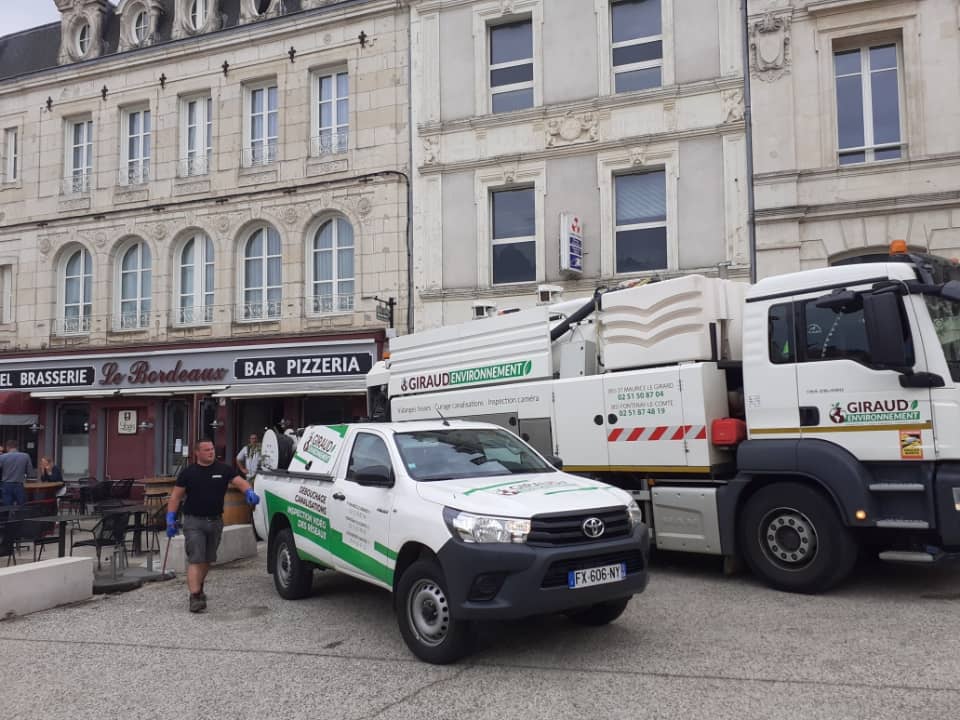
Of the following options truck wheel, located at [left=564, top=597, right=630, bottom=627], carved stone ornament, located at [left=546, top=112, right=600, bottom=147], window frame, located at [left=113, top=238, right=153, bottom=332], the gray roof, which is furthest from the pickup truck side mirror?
the gray roof

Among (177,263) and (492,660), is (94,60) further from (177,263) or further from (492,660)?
(492,660)

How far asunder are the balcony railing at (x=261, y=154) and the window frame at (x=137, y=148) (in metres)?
2.97

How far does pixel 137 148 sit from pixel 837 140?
16222mm

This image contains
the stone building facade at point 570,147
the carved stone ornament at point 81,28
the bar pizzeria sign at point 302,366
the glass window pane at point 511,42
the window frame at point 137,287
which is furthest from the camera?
the carved stone ornament at point 81,28

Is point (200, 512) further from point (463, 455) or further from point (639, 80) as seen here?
point (639, 80)

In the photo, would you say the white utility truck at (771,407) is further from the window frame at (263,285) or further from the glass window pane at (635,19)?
the window frame at (263,285)

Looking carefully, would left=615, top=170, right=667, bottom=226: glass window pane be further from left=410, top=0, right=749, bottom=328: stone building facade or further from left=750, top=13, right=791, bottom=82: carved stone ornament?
left=750, top=13, right=791, bottom=82: carved stone ornament

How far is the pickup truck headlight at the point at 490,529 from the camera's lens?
5.43 m

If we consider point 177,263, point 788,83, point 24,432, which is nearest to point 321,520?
point 788,83

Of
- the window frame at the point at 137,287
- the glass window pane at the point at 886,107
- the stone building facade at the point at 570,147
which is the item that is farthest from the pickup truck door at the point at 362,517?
the window frame at the point at 137,287

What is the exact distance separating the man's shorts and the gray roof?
51.0 ft

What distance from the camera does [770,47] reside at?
14375 mm

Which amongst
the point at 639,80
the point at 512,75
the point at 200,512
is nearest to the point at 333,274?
the point at 512,75

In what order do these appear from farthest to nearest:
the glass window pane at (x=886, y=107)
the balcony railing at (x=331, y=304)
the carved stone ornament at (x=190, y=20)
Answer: the carved stone ornament at (x=190, y=20), the balcony railing at (x=331, y=304), the glass window pane at (x=886, y=107)
